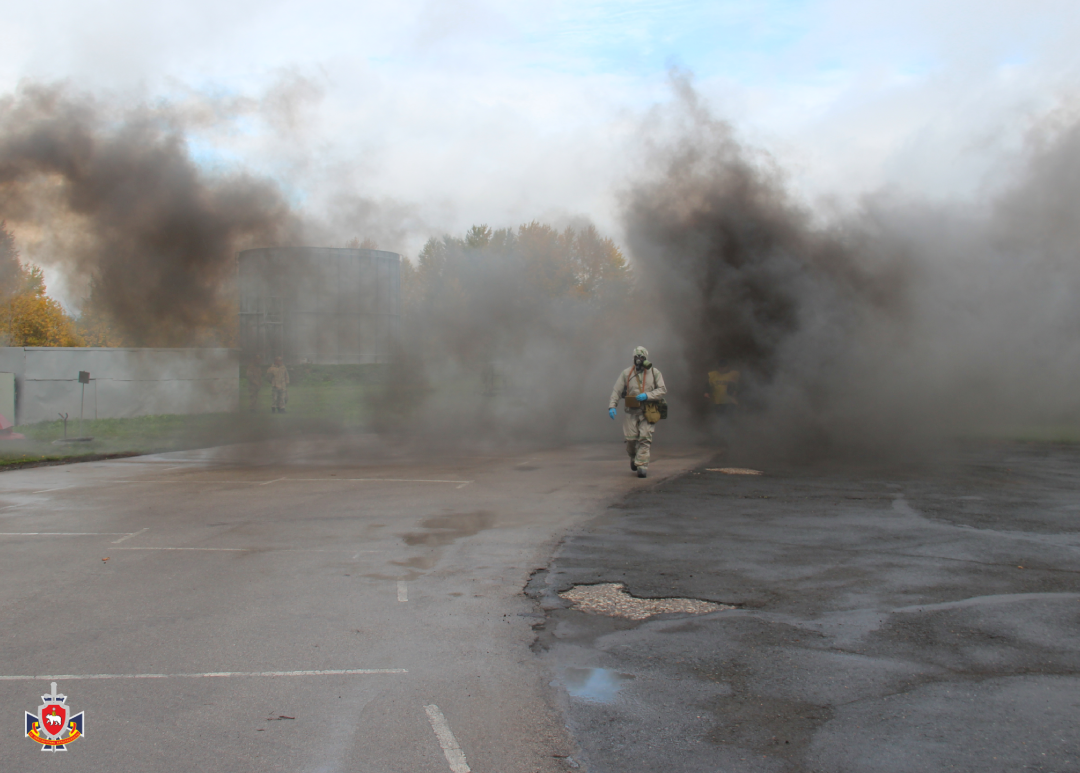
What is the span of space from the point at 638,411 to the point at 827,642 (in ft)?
21.7

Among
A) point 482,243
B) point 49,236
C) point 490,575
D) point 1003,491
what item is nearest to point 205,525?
point 490,575

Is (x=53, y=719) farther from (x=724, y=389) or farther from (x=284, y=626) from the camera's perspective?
(x=724, y=389)

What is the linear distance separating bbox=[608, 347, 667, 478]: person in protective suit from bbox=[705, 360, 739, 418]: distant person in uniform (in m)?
5.32

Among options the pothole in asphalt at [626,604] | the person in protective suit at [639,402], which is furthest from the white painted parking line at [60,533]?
the person in protective suit at [639,402]

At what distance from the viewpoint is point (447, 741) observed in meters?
3.16

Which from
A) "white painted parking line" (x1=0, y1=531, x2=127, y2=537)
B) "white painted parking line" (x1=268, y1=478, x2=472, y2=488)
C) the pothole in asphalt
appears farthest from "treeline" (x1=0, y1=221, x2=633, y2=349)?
the pothole in asphalt

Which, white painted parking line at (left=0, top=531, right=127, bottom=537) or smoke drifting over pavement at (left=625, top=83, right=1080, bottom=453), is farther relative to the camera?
smoke drifting over pavement at (left=625, top=83, right=1080, bottom=453)

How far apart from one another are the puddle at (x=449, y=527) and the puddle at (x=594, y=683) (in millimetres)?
3088

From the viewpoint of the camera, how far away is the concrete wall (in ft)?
63.7

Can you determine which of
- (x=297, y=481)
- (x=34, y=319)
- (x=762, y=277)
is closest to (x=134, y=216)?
(x=297, y=481)

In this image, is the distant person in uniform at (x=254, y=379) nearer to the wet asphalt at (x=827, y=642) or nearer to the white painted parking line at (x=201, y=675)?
the wet asphalt at (x=827, y=642)

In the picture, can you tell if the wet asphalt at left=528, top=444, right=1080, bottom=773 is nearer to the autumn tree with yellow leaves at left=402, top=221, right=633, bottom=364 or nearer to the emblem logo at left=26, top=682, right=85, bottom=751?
the emblem logo at left=26, top=682, right=85, bottom=751

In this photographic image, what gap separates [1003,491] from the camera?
9.23 meters

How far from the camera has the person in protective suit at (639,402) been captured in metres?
10.7
